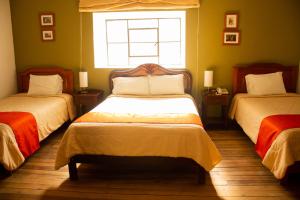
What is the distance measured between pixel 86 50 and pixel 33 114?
63.8 inches

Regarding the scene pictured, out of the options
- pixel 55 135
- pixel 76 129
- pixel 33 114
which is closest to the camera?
pixel 76 129

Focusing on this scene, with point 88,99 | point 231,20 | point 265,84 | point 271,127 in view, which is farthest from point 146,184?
point 231,20

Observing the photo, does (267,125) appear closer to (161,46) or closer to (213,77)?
(213,77)

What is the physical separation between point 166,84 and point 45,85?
6.19 feet

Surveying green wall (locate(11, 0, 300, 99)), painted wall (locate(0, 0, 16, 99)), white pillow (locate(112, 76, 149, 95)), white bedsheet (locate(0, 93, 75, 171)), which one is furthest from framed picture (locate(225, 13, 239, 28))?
painted wall (locate(0, 0, 16, 99))

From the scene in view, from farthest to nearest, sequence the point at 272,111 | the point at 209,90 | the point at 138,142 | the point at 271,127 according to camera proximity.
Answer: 1. the point at 209,90
2. the point at 272,111
3. the point at 271,127
4. the point at 138,142

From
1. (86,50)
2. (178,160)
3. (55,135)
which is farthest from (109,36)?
(178,160)

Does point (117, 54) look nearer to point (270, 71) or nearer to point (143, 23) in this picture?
point (143, 23)

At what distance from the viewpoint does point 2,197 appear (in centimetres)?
242

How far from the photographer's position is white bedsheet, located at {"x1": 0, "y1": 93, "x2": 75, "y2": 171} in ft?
8.77

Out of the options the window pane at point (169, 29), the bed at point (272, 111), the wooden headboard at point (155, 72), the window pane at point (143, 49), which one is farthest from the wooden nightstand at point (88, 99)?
the bed at point (272, 111)

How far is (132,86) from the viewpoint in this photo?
13.7ft

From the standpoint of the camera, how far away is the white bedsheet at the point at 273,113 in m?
2.39

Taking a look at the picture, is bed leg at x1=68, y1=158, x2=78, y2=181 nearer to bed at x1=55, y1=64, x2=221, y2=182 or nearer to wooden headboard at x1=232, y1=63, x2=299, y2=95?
bed at x1=55, y1=64, x2=221, y2=182
